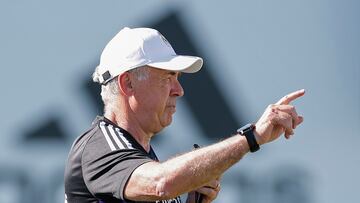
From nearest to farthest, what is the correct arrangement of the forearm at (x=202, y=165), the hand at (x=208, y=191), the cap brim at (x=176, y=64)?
the forearm at (x=202, y=165) → the cap brim at (x=176, y=64) → the hand at (x=208, y=191)

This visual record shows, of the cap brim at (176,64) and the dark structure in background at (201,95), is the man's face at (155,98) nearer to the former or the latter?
the cap brim at (176,64)

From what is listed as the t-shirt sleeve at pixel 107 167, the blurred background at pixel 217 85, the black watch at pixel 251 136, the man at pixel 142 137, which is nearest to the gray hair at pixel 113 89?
the man at pixel 142 137

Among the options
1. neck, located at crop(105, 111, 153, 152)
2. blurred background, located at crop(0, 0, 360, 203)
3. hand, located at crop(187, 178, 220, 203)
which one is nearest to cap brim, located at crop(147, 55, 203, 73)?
neck, located at crop(105, 111, 153, 152)

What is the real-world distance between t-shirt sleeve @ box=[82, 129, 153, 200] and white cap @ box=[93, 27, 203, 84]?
0.28 meters

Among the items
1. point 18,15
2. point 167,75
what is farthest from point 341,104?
point 167,75

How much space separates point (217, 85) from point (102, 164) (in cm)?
230

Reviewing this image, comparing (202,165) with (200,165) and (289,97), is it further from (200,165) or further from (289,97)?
(289,97)

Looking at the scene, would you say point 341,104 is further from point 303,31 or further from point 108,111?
point 108,111

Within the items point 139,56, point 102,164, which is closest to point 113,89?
point 139,56

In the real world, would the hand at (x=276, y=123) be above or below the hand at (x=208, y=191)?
above

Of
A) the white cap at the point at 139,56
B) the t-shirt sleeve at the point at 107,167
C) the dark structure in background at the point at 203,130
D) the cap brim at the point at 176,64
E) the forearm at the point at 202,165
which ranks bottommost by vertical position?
the dark structure in background at the point at 203,130

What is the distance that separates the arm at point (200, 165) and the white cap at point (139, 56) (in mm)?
388

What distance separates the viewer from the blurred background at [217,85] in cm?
472

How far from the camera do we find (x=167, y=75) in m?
2.80
